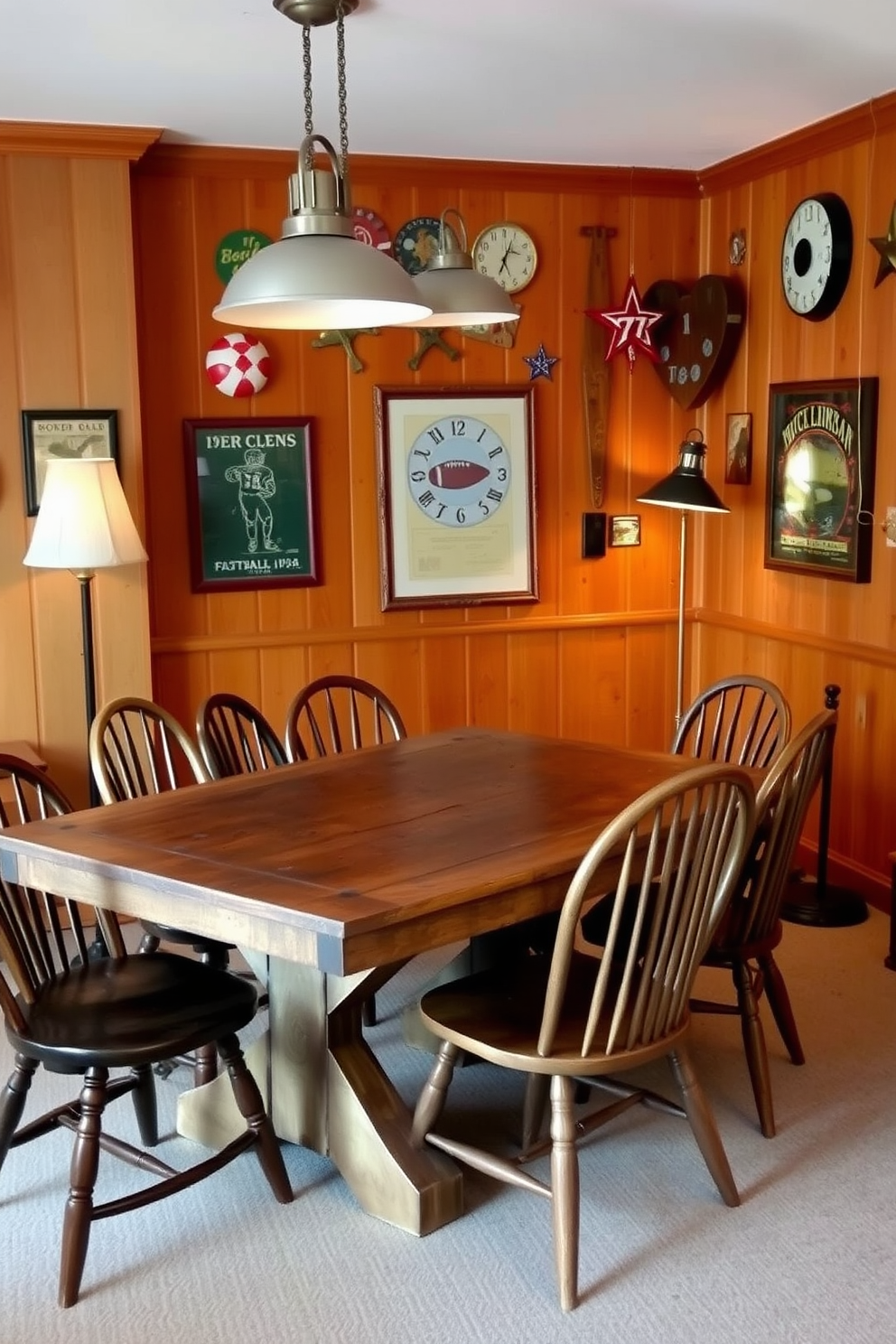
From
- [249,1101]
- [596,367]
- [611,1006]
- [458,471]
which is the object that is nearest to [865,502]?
[596,367]

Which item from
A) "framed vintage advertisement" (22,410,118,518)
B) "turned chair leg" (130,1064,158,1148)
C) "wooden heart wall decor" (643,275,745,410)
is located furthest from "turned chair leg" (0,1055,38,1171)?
"wooden heart wall decor" (643,275,745,410)

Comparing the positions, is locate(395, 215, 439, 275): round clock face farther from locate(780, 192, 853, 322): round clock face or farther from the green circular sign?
locate(780, 192, 853, 322): round clock face

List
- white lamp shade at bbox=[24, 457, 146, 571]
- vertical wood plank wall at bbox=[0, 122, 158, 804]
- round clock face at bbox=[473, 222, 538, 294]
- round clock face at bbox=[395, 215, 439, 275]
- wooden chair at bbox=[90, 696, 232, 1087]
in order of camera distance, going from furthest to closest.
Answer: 1. round clock face at bbox=[473, 222, 538, 294]
2. round clock face at bbox=[395, 215, 439, 275]
3. vertical wood plank wall at bbox=[0, 122, 158, 804]
4. white lamp shade at bbox=[24, 457, 146, 571]
5. wooden chair at bbox=[90, 696, 232, 1087]

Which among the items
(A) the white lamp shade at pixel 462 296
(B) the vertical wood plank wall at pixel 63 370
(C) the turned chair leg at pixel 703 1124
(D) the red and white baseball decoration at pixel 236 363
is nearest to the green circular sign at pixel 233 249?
(D) the red and white baseball decoration at pixel 236 363

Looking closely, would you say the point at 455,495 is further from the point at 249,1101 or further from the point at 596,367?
the point at 249,1101

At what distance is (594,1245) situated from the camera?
8.24ft

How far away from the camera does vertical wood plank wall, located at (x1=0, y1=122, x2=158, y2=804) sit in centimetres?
400

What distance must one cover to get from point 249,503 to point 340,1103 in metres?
2.39

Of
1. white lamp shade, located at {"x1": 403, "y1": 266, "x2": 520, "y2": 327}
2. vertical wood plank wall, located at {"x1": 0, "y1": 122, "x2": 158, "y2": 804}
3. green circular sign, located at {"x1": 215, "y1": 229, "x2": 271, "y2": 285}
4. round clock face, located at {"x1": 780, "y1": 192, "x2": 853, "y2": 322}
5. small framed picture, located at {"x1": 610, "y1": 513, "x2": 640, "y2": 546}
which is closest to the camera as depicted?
white lamp shade, located at {"x1": 403, "y1": 266, "x2": 520, "y2": 327}

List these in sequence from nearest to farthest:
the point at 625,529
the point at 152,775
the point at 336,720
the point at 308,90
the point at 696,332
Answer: the point at 308,90
the point at 152,775
the point at 336,720
the point at 696,332
the point at 625,529

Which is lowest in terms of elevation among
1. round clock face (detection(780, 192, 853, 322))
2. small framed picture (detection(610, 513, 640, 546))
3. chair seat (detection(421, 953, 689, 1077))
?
chair seat (detection(421, 953, 689, 1077))

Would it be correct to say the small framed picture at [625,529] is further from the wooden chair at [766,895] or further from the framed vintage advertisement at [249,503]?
the wooden chair at [766,895]

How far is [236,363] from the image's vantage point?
4.42m

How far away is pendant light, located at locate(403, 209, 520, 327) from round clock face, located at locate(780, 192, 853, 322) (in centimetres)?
158
